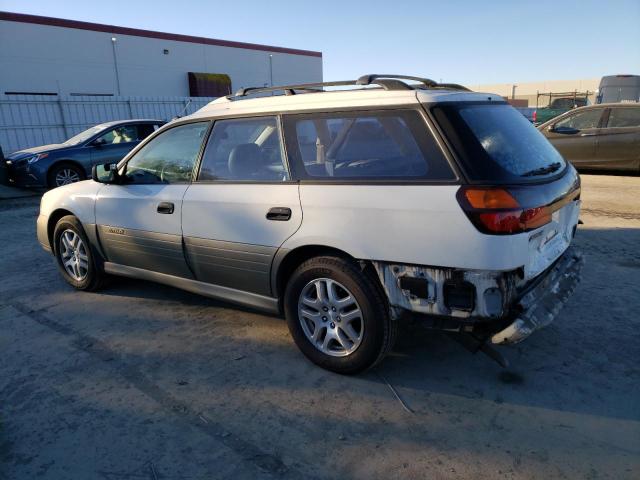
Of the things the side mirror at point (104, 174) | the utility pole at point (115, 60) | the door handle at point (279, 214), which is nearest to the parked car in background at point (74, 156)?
the side mirror at point (104, 174)

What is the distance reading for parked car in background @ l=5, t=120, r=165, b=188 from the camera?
1022 centimetres

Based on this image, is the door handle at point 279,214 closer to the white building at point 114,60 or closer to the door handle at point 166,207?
the door handle at point 166,207

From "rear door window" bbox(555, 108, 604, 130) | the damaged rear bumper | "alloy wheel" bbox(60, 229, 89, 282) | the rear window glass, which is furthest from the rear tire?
"rear door window" bbox(555, 108, 604, 130)

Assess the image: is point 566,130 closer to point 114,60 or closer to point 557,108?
point 557,108

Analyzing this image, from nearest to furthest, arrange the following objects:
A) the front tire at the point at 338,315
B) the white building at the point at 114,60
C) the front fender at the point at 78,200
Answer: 1. the front tire at the point at 338,315
2. the front fender at the point at 78,200
3. the white building at the point at 114,60

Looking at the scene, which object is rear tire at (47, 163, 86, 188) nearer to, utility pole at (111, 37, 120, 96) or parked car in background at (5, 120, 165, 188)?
parked car in background at (5, 120, 165, 188)

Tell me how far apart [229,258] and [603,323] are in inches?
110

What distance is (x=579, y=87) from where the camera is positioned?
57375 millimetres

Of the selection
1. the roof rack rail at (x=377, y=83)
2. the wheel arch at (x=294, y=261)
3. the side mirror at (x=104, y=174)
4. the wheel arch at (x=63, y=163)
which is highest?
the roof rack rail at (x=377, y=83)

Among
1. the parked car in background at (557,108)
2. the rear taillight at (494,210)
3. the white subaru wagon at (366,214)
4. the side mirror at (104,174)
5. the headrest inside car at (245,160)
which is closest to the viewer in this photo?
the rear taillight at (494,210)

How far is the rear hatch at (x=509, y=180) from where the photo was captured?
2482 millimetres

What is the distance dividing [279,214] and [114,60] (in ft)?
88.5

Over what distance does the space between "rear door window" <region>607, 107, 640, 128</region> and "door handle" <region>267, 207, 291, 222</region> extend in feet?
31.5

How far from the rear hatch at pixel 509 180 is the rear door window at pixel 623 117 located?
843 cm
